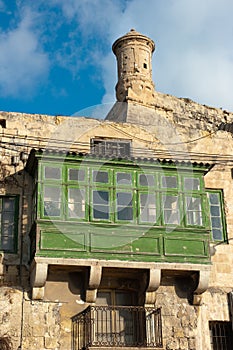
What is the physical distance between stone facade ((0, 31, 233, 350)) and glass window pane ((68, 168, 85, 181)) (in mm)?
1321

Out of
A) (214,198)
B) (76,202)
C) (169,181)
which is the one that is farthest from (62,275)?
(214,198)

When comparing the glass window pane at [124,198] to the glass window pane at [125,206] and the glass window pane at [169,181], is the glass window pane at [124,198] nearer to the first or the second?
the glass window pane at [125,206]

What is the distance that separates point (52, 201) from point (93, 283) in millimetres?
2330

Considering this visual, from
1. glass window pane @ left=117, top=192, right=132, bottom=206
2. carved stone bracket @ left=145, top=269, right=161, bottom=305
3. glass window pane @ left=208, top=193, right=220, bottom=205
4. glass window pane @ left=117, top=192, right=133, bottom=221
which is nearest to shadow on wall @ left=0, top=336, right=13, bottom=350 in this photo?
carved stone bracket @ left=145, top=269, right=161, bottom=305

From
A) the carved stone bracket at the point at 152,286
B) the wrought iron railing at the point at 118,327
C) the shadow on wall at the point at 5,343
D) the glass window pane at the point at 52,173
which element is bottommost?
the shadow on wall at the point at 5,343

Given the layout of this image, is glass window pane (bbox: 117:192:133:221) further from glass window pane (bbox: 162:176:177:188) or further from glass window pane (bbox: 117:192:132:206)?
glass window pane (bbox: 162:176:177:188)

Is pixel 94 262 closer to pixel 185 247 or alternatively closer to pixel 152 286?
pixel 152 286

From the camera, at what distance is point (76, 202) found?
618 inches

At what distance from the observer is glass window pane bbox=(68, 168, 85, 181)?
624 inches

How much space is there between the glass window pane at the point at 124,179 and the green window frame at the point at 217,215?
2809 millimetres

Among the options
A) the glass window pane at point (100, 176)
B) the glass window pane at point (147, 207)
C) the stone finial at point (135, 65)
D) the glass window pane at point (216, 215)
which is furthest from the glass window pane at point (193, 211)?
the stone finial at point (135, 65)

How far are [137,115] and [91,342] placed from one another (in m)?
8.15

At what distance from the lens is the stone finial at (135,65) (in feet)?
70.5

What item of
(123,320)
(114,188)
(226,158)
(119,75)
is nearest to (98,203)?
(114,188)
